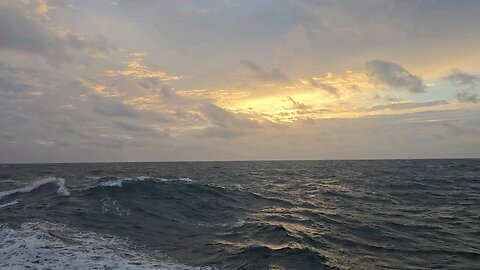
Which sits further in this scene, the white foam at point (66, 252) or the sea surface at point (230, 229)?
the sea surface at point (230, 229)

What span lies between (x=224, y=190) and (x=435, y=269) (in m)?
19.7

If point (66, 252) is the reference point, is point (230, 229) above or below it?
below

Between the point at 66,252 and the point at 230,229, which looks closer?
the point at 66,252

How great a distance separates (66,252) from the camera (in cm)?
1250

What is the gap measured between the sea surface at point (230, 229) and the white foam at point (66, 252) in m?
0.03

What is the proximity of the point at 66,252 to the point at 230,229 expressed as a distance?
7.87 m

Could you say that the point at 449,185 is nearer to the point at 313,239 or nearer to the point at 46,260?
the point at 313,239

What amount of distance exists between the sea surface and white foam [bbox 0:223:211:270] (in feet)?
0.11

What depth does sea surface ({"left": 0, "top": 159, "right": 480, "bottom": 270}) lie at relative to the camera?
41.7ft

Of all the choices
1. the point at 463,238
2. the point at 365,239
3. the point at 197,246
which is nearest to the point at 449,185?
the point at 463,238

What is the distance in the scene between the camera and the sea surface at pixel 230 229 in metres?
12.7

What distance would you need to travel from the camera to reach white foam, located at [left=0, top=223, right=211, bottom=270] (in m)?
11.3

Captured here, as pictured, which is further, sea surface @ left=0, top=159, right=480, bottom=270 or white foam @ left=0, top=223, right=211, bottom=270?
sea surface @ left=0, top=159, right=480, bottom=270

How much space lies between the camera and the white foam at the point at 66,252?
11.3 m
